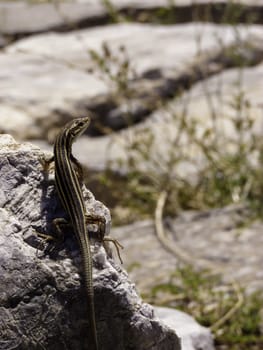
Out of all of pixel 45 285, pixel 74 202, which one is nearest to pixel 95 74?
pixel 74 202

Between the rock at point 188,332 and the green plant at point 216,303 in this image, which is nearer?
the rock at point 188,332

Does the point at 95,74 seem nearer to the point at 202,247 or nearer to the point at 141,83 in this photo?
the point at 141,83

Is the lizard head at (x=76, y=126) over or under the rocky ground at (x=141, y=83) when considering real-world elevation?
over

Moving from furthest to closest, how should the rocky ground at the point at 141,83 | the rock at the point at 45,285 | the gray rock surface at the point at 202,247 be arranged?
the rocky ground at the point at 141,83
the gray rock surface at the point at 202,247
the rock at the point at 45,285

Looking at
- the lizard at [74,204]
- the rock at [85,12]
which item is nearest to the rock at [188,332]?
the lizard at [74,204]

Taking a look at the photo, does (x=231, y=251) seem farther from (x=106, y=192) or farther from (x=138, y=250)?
(x=106, y=192)

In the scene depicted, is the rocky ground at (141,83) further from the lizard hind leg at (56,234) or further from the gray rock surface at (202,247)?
the lizard hind leg at (56,234)

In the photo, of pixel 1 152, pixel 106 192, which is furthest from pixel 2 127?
pixel 1 152

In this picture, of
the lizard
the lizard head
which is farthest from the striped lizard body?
the lizard head

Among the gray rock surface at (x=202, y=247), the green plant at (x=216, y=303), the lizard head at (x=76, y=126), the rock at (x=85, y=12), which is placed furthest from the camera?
the rock at (x=85, y=12)
